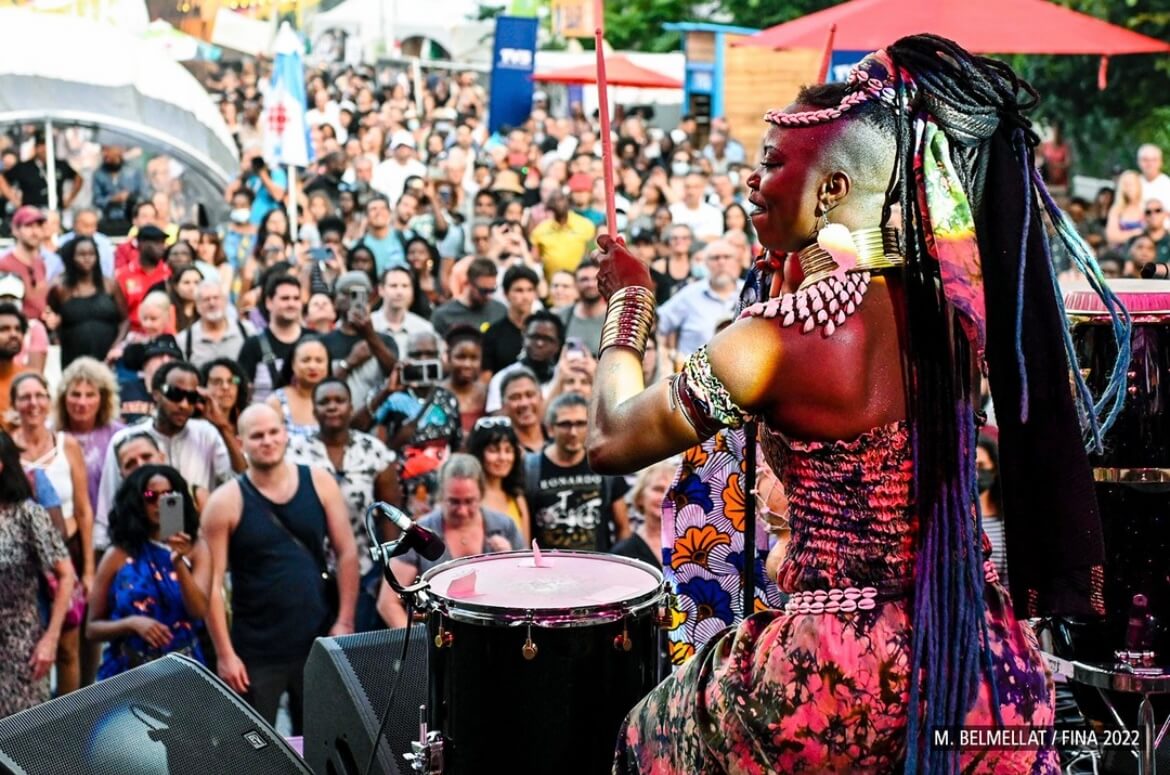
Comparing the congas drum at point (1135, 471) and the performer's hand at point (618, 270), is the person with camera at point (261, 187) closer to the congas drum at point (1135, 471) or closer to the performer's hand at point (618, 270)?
the congas drum at point (1135, 471)

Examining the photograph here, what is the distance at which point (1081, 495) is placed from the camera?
254cm

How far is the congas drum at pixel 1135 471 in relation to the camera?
342cm

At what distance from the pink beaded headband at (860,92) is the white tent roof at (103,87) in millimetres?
12578

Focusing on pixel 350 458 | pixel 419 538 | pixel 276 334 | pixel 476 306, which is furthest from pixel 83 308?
pixel 419 538

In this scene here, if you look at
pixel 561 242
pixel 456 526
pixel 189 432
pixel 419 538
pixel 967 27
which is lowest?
pixel 456 526

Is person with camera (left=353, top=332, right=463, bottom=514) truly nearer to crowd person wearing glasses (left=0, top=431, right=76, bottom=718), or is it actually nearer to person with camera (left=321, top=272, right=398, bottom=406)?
person with camera (left=321, top=272, right=398, bottom=406)

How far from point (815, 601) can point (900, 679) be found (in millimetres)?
185

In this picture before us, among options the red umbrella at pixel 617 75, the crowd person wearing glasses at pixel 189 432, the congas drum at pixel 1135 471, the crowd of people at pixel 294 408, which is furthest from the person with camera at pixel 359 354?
the red umbrella at pixel 617 75

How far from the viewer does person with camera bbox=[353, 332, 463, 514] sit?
614 cm

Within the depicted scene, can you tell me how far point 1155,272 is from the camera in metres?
3.78

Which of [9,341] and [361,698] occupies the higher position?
[9,341]

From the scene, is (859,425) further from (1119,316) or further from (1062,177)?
(1062,177)

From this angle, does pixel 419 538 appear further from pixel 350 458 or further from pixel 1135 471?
pixel 350 458

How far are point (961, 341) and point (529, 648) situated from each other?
1.22m
